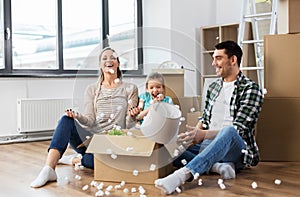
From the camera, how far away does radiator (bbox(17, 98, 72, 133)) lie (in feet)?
14.3

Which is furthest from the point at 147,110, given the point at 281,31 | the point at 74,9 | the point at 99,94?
the point at 74,9

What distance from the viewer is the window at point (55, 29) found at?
4.49 meters

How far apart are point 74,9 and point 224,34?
5.85ft

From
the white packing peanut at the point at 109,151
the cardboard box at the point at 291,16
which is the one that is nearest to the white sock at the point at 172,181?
the white packing peanut at the point at 109,151

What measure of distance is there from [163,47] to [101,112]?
0.55 metres

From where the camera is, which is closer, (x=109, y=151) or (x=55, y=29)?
(x=109, y=151)

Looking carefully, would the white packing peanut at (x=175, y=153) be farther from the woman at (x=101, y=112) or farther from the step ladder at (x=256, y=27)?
the step ladder at (x=256, y=27)

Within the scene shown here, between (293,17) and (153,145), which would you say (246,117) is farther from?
(293,17)

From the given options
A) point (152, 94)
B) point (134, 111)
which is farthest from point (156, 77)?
point (134, 111)

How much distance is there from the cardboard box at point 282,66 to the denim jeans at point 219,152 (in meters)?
0.70

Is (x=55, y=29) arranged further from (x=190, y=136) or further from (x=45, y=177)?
(x=190, y=136)

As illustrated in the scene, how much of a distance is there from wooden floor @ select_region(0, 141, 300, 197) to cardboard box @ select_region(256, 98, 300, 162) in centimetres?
9

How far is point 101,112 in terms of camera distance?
2.53 meters

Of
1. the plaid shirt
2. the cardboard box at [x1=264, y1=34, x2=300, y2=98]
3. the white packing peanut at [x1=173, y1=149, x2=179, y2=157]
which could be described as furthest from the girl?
the cardboard box at [x1=264, y1=34, x2=300, y2=98]
